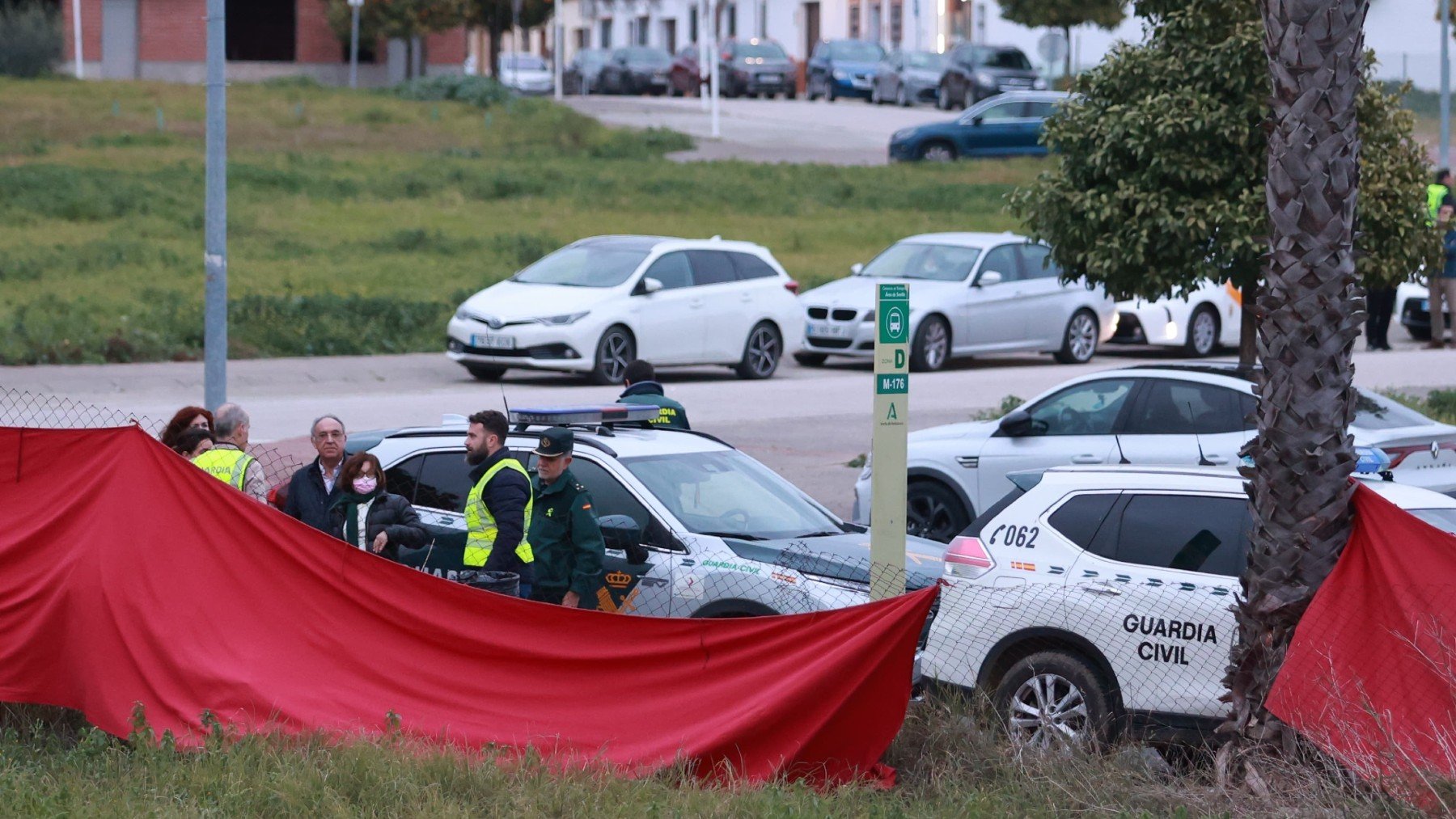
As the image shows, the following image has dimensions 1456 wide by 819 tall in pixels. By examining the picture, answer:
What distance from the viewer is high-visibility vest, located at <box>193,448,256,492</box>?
8.77 meters

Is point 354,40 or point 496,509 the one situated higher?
point 354,40

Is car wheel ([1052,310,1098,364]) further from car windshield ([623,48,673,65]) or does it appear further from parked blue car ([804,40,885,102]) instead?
car windshield ([623,48,673,65])

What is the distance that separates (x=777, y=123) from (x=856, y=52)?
903cm

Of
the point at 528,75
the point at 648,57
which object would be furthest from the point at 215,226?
the point at 648,57

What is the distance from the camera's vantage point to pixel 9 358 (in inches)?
758

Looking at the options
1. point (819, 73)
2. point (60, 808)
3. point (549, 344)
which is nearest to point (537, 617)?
point (60, 808)

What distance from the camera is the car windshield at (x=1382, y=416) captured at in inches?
451

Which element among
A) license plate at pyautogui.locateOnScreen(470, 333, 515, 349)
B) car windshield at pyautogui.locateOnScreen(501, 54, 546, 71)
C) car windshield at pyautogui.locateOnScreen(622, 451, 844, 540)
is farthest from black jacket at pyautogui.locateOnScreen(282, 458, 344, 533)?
car windshield at pyautogui.locateOnScreen(501, 54, 546, 71)

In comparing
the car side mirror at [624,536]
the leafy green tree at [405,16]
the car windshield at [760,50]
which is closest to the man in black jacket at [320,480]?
→ the car side mirror at [624,536]

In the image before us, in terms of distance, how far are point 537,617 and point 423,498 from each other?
9.16 feet

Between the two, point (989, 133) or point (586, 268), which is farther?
point (989, 133)

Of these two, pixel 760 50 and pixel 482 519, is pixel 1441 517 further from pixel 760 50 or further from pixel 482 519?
pixel 760 50

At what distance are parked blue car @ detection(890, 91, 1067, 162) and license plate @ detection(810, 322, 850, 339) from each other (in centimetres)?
1809

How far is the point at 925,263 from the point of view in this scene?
22.5 metres
